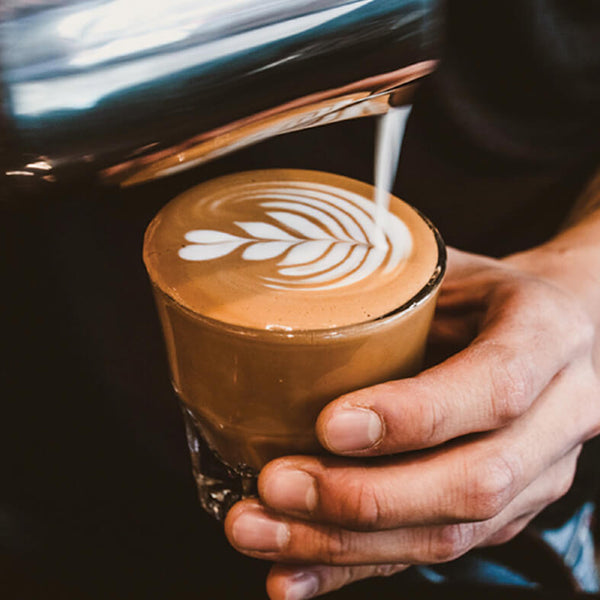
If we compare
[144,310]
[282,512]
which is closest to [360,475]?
[282,512]

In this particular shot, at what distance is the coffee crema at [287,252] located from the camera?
0.53 metres

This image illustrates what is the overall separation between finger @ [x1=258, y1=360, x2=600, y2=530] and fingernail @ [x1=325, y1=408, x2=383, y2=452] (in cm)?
5

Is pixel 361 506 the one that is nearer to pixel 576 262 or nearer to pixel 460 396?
pixel 460 396

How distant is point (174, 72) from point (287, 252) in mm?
292

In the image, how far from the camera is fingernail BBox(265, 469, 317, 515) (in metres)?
0.56

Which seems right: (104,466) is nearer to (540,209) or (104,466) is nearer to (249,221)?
(249,221)

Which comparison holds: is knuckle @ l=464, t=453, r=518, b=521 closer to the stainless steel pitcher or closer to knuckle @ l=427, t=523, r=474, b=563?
knuckle @ l=427, t=523, r=474, b=563

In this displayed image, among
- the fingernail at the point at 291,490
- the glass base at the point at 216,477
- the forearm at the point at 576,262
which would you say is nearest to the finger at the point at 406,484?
the fingernail at the point at 291,490

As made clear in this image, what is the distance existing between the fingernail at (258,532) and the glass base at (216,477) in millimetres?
71

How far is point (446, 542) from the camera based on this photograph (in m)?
0.62

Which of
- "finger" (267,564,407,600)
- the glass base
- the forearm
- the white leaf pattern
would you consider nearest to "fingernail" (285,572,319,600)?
"finger" (267,564,407,600)

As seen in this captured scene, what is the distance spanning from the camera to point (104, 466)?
1.00m

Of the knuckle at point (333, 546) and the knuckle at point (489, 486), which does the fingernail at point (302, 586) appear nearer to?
the knuckle at point (333, 546)

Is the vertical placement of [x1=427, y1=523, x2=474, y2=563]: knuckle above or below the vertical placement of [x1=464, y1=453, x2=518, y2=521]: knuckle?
below
